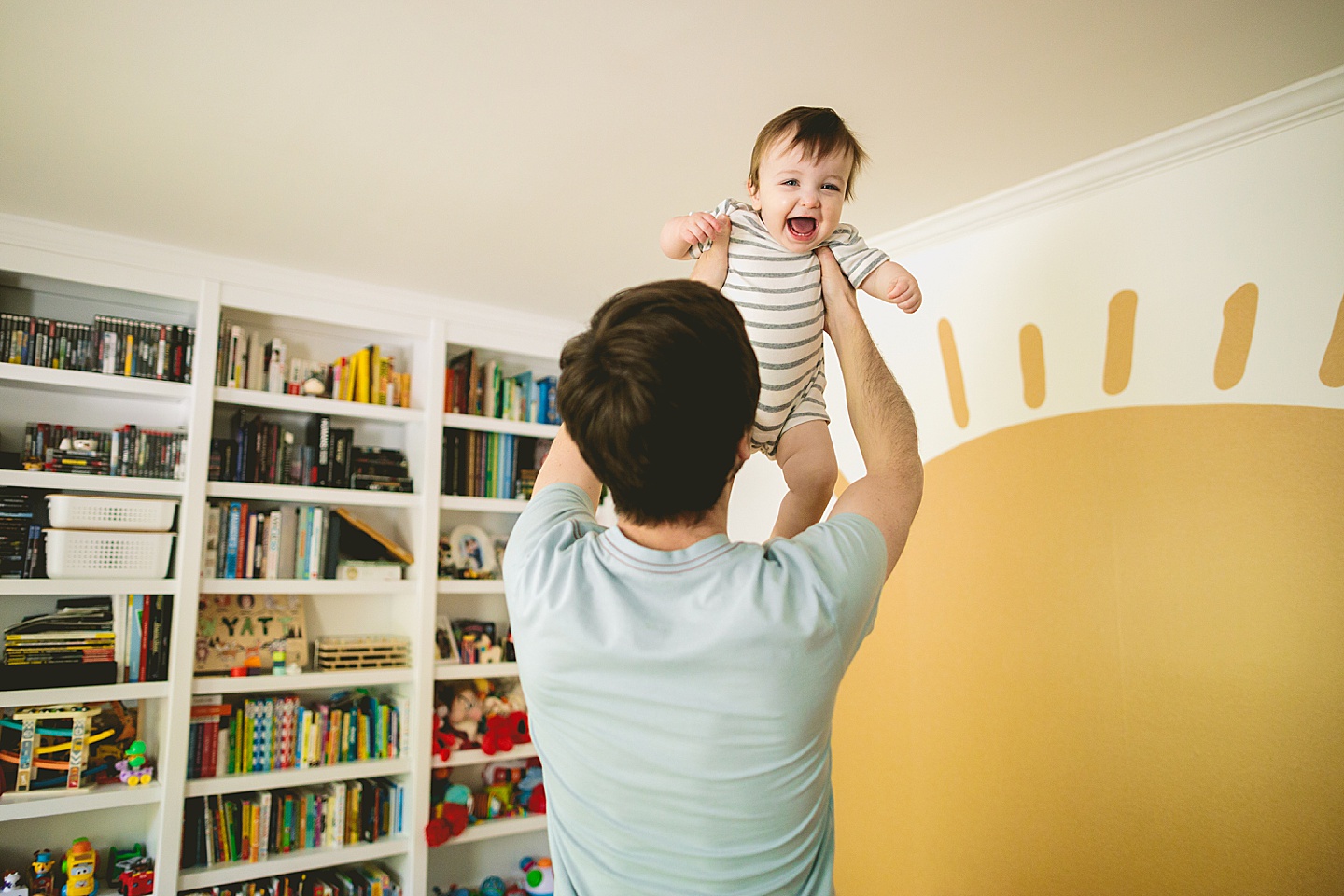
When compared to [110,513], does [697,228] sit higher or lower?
higher

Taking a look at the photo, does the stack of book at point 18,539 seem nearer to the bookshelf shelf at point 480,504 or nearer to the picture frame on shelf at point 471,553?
the bookshelf shelf at point 480,504

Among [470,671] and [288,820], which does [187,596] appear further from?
[470,671]

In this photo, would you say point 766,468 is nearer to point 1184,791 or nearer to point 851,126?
point 851,126

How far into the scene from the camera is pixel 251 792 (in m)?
3.10

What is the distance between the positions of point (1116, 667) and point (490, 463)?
2.58 m

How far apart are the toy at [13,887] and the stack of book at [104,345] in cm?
164

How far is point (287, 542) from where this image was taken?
3.22 m

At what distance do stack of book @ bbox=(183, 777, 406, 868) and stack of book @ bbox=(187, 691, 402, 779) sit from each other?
4.5 inches

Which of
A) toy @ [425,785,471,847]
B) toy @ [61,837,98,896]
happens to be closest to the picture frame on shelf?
toy @ [425,785,471,847]

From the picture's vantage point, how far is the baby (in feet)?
4.35

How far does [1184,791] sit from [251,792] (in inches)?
120

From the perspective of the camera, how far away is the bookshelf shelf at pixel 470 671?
3.45 metres

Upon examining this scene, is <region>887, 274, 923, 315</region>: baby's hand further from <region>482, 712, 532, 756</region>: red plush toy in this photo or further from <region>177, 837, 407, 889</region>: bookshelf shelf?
<region>177, 837, 407, 889</region>: bookshelf shelf

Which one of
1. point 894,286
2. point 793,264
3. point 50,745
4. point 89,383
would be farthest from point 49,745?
point 894,286
